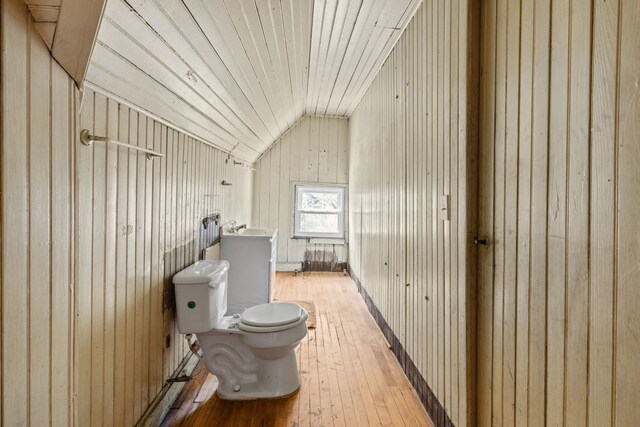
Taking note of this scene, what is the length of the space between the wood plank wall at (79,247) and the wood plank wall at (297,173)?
2.82 m

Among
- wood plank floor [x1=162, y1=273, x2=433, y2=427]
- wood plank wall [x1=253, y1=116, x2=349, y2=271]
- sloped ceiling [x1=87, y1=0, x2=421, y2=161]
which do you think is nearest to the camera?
sloped ceiling [x1=87, y1=0, x2=421, y2=161]

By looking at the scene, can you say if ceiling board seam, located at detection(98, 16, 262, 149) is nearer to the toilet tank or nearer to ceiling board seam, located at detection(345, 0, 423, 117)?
the toilet tank

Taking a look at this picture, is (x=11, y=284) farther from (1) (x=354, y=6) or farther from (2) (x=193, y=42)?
(1) (x=354, y=6)

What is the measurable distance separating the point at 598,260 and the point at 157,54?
1652mm

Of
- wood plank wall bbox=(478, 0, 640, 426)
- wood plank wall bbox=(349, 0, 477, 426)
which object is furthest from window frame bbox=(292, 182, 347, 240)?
wood plank wall bbox=(478, 0, 640, 426)

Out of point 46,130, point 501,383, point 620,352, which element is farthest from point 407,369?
point 46,130

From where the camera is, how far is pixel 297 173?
496 cm

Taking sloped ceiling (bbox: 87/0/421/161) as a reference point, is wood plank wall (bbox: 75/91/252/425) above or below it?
below

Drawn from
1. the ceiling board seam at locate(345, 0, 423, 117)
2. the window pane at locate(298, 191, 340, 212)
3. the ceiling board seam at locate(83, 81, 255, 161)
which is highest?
the ceiling board seam at locate(345, 0, 423, 117)

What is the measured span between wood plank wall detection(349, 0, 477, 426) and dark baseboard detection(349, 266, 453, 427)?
52 mm

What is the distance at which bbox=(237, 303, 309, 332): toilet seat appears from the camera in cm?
179

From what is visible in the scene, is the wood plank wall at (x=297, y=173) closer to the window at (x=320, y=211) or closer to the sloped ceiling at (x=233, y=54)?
the window at (x=320, y=211)

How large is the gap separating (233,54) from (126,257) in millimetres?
1184

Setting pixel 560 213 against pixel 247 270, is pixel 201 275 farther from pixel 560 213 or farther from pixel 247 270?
pixel 560 213
